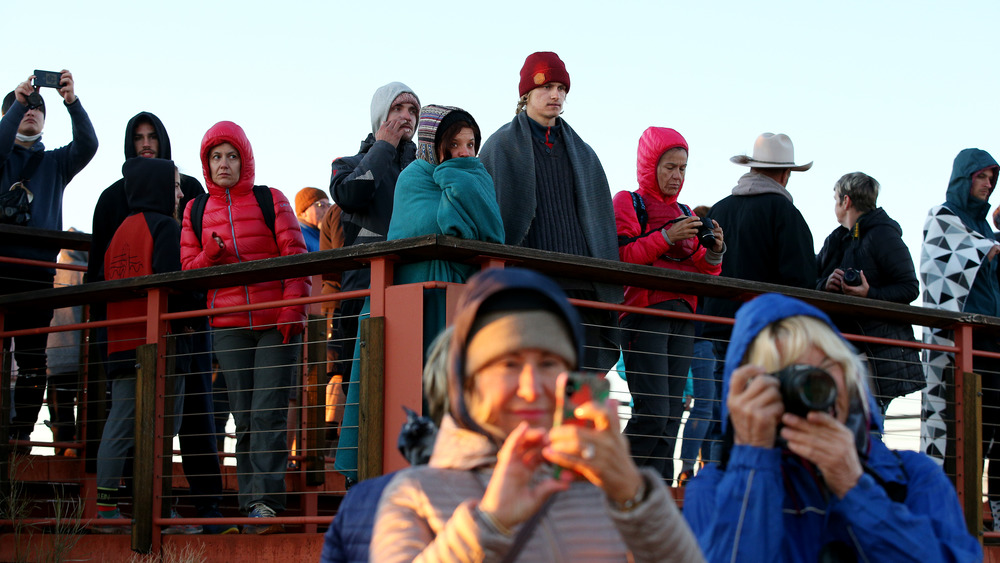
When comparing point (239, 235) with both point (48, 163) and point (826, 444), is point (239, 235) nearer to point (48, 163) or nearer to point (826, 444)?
point (48, 163)

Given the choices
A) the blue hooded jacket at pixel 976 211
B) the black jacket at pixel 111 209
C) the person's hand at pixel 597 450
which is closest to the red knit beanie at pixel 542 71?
the black jacket at pixel 111 209

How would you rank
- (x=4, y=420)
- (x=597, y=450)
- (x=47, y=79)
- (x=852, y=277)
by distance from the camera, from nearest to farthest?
1. (x=597, y=450)
2. (x=4, y=420)
3. (x=852, y=277)
4. (x=47, y=79)

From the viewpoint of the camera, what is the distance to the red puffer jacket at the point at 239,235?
18.6ft

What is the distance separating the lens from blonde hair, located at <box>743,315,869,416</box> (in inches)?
104

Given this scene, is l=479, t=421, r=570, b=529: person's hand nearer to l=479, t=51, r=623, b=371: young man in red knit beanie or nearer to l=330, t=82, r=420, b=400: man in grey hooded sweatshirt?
l=479, t=51, r=623, b=371: young man in red knit beanie

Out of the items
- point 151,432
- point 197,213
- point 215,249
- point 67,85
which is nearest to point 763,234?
point 215,249

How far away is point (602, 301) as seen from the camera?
537cm

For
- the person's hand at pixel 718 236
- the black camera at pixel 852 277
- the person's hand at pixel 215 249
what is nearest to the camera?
the person's hand at pixel 215 249

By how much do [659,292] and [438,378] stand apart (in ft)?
11.6

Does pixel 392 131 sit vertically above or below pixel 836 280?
above

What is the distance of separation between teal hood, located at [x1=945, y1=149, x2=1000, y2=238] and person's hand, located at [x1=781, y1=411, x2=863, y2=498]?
5.18 metres

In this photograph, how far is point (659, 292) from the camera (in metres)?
5.86

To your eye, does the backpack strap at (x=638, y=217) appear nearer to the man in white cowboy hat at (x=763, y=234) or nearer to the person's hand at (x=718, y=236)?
the person's hand at (x=718, y=236)

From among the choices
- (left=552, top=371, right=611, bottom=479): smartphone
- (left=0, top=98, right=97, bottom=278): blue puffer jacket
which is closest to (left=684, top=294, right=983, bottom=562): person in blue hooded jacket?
(left=552, top=371, right=611, bottom=479): smartphone
